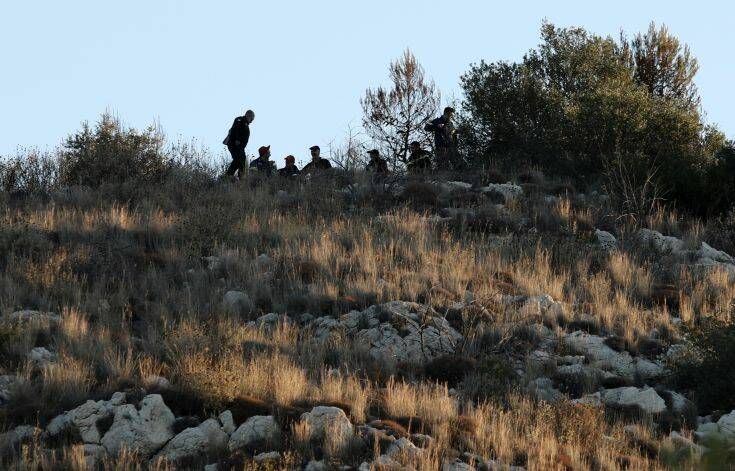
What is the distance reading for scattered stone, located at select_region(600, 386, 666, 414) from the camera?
8812mm

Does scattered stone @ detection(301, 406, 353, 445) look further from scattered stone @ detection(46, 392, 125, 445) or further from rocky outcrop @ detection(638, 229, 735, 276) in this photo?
rocky outcrop @ detection(638, 229, 735, 276)

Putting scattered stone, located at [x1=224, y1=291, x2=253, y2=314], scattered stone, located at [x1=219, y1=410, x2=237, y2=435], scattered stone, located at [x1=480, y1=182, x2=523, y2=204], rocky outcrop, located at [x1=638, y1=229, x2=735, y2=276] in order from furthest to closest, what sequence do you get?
→ scattered stone, located at [x1=480, y1=182, x2=523, y2=204]
rocky outcrop, located at [x1=638, y1=229, x2=735, y2=276]
scattered stone, located at [x1=224, y1=291, x2=253, y2=314]
scattered stone, located at [x1=219, y1=410, x2=237, y2=435]

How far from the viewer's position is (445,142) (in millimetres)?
20250

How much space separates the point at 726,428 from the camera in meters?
8.06

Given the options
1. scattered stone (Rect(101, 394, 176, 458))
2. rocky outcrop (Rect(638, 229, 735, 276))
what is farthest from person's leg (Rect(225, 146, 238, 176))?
scattered stone (Rect(101, 394, 176, 458))

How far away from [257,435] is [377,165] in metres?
12.7

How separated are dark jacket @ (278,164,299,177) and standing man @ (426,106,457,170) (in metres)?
2.85


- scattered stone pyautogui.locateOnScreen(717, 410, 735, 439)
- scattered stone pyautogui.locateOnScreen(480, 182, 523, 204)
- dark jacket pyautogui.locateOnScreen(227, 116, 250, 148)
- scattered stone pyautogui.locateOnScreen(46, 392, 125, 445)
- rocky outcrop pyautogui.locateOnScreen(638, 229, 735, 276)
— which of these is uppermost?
dark jacket pyautogui.locateOnScreen(227, 116, 250, 148)

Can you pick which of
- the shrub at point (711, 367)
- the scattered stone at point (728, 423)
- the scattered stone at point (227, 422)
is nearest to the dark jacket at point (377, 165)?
the shrub at point (711, 367)

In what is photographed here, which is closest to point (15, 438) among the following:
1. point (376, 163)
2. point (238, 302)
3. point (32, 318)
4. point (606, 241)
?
point (32, 318)

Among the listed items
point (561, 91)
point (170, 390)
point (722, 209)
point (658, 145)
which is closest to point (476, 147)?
point (561, 91)

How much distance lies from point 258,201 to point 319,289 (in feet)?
16.8

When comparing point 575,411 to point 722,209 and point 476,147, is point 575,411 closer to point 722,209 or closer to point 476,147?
point 722,209

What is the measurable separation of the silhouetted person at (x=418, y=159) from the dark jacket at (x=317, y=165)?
175cm
